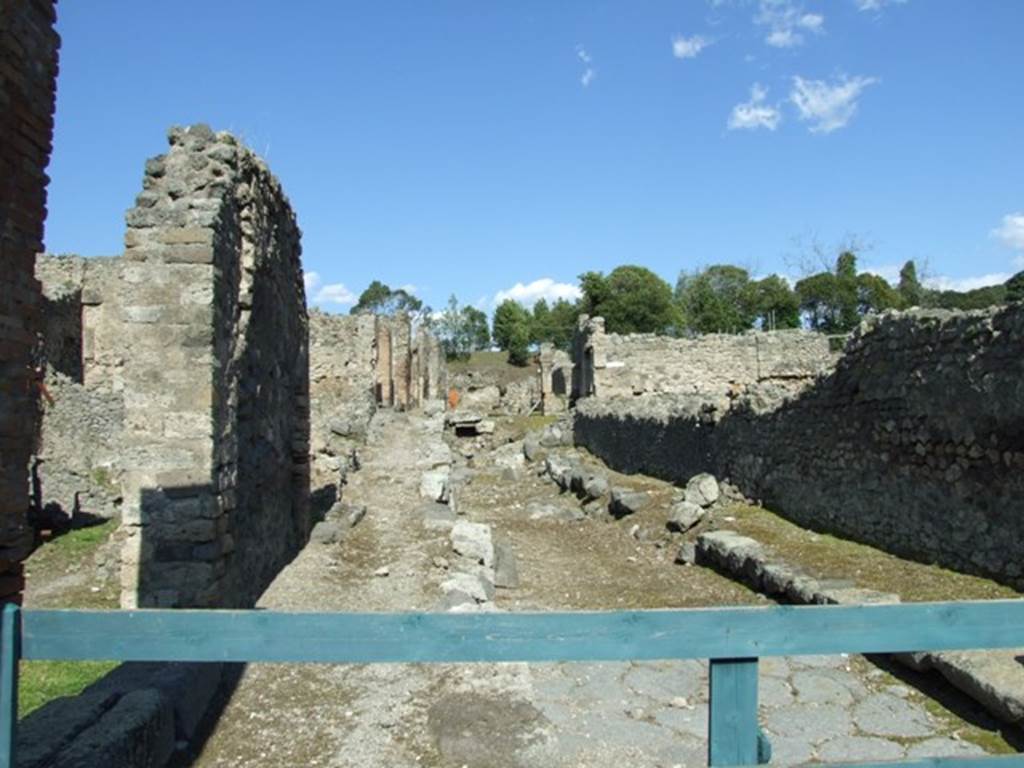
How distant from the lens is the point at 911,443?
8.18m

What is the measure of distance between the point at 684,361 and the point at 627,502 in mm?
14255

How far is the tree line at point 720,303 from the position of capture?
183ft

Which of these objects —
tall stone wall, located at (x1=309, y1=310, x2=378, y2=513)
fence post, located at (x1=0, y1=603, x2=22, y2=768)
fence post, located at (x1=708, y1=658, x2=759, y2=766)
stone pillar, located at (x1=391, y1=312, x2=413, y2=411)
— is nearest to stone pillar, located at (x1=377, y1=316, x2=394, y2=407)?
stone pillar, located at (x1=391, y1=312, x2=413, y2=411)

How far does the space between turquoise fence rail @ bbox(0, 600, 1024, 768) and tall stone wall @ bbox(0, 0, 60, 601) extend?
1543 mm

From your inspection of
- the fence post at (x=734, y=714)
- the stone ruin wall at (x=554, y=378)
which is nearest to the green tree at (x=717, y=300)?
the stone ruin wall at (x=554, y=378)

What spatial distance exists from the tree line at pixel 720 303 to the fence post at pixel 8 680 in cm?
4382

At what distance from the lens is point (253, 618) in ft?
7.87

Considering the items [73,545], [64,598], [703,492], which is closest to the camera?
[64,598]

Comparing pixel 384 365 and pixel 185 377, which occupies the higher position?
pixel 384 365

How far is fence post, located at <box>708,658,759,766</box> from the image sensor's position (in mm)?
2330

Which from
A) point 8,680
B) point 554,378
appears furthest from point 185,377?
point 554,378

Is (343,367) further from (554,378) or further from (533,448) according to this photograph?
(554,378)

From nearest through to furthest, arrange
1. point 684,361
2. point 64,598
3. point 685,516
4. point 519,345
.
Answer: point 64,598, point 685,516, point 684,361, point 519,345

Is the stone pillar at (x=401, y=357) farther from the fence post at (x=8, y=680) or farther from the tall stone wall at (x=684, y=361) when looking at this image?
the fence post at (x=8, y=680)
